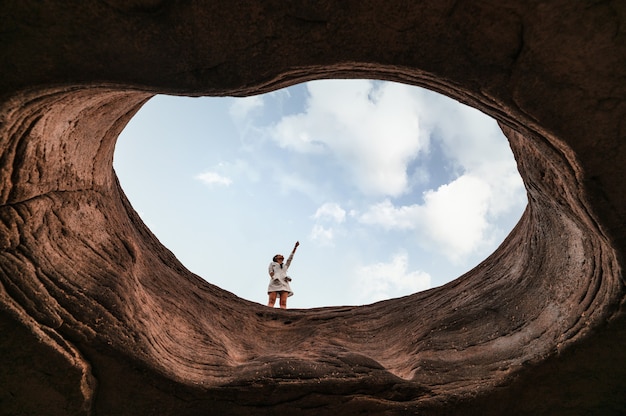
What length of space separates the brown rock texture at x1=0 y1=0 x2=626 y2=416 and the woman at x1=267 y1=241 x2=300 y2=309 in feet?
11.9

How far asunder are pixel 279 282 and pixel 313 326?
3.72 m

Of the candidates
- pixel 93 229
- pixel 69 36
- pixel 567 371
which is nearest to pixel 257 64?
pixel 69 36

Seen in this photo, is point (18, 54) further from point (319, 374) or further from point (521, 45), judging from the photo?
point (319, 374)

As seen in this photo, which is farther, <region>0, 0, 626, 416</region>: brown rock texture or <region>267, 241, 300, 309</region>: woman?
<region>267, 241, 300, 309</region>: woman

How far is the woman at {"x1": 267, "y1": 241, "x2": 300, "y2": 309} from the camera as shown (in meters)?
9.13

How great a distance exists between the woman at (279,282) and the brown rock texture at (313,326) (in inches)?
143

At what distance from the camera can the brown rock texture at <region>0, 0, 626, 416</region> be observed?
2.62 m

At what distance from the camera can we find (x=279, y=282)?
9203mm

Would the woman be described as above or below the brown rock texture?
above

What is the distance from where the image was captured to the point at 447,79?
9.26 feet

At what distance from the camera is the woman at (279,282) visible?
30.0 feet

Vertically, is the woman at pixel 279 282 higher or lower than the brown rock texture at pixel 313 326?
higher

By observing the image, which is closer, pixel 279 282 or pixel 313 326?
pixel 313 326

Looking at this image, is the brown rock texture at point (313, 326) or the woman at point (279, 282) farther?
the woman at point (279, 282)
